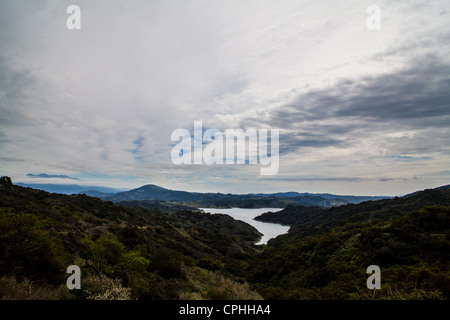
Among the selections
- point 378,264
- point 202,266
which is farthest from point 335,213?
point 202,266

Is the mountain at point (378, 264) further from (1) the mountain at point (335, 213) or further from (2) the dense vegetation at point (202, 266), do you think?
(1) the mountain at point (335, 213)

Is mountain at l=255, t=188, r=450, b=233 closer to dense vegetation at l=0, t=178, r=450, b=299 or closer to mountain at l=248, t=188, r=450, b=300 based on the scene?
mountain at l=248, t=188, r=450, b=300

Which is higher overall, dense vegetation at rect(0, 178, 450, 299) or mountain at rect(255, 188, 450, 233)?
dense vegetation at rect(0, 178, 450, 299)

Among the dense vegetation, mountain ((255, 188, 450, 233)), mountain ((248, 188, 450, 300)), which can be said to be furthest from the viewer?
mountain ((255, 188, 450, 233))

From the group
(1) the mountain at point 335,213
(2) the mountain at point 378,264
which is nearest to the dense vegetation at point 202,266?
(2) the mountain at point 378,264

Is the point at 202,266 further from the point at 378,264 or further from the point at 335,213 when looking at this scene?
the point at 335,213

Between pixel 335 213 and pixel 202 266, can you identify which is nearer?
pixel 202 266

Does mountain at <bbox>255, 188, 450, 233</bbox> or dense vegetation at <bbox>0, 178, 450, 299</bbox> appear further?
mountain at <bbox>255, 188, 450, 233</bbox>

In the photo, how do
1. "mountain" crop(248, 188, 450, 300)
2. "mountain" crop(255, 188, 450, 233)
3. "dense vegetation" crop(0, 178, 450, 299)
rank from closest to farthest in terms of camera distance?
"dense vegetation" crop(0, 178, 450, 299) < "mountain" crop(248, 188, 450, 300) < "mountain" crop(255, 188, 450, 233)

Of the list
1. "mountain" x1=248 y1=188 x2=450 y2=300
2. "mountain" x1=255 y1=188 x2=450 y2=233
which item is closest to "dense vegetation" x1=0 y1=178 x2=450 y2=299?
"mountain" x1=248 y1=188 x2=450 y2=300
